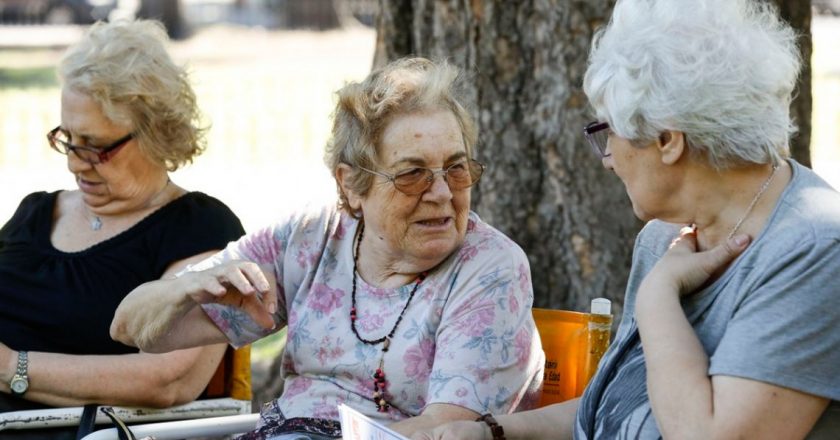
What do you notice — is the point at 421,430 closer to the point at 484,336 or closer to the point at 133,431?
the point at 484,336

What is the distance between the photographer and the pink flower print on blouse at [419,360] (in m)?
3.18

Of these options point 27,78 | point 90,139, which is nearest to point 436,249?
point 90,139

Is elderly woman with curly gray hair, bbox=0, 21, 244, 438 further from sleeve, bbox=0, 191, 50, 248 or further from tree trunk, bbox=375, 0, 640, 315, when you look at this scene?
tree trunk, bbox=375, 0, 640, 315

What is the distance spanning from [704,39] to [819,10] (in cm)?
3054

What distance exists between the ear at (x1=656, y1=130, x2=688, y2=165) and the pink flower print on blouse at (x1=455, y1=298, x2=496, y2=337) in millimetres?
706

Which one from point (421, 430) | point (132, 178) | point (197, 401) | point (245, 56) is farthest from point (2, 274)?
point (245, 56)

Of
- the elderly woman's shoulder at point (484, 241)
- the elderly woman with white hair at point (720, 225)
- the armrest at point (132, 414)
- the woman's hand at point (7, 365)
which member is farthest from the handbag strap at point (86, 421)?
the elderly woman with white hair at point (720, 225)

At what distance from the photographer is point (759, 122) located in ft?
8.16

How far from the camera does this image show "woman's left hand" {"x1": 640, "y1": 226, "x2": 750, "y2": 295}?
8.29 ft

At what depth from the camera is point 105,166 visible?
157 inches

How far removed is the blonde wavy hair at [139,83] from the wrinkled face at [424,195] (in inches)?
42.5

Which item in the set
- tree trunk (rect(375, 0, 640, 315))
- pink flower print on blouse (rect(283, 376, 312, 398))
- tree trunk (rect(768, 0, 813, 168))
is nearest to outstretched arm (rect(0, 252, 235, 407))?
pink flower print on blouse (rect(283, 376, 312, 398))

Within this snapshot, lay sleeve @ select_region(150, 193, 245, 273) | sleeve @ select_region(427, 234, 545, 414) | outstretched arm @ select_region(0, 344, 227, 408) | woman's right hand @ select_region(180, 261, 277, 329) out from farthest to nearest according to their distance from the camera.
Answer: sleeve @ select_region(150, 193, 245, 273), outstretched arm @ select_region(0, 344, 227, 408), woman's right hand @ select_region(180, 261, 277, 329), sleeve @ select_region(427, 234, 545, 414)

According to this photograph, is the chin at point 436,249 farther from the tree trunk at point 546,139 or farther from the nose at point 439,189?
the tree trunk at point 546,139
